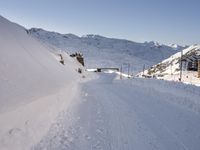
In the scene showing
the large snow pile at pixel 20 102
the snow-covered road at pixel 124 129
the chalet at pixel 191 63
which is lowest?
the snow-covered road at pixel 124 129

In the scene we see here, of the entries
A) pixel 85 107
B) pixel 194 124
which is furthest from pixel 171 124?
pixel 85 107

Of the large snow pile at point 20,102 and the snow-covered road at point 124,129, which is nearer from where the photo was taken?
the large snow pile at point 20,102

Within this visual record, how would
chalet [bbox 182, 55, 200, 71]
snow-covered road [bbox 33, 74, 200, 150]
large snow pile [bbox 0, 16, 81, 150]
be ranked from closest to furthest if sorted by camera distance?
1. large snow pile [bbox 0, 16, 81, 150]
2. snow-covered road [bbox 33, 74, 200, 150]
3. chalet [bbox 182, 55, 200, 71]

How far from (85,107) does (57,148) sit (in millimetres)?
9189

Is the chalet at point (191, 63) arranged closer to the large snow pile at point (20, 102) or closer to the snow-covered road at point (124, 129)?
the snow-covered road at point (124, 129)

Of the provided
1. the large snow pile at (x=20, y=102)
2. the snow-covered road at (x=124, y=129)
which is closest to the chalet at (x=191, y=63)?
the snow-covered road at (x=124, y=129)

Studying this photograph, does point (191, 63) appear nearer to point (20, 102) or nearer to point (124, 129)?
point (124, 129)

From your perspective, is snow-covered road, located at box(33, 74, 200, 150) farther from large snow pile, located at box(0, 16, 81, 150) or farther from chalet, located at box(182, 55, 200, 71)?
chalet, located at box(182, 55, 200, 71)

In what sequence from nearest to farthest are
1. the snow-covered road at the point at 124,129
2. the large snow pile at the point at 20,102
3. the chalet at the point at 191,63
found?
the large snow pile at the point at 20,102
the snow-covered road at the point at 124,129
the chalet at the point at 191,63

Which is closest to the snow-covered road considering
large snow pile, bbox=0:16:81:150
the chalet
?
large snow pile, bbox=0:16:81:150

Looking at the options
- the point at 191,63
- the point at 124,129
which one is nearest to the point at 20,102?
the point at 124,129

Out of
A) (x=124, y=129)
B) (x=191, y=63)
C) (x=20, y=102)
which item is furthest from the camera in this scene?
(x=191, y=63)

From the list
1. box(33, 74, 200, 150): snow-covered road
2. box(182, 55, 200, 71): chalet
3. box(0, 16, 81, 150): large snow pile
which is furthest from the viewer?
box(182, 55, 200, 71): chalet

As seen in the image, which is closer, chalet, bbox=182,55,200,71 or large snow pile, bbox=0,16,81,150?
large snow pile, bbox=0,16,81,150
